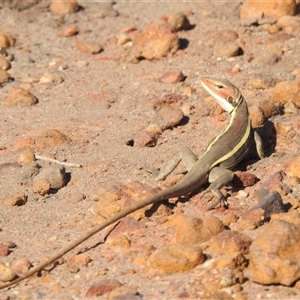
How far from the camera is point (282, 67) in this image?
970 centimetres

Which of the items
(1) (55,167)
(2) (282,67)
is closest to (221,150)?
(1) (55,167)

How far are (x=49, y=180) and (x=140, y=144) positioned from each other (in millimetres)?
1197

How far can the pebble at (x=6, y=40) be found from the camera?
10812mm

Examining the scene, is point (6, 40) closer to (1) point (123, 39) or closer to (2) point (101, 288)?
(1) point (123, 39)

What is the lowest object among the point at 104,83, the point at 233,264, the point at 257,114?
the point at 104,83

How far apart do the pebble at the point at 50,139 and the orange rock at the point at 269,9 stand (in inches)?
154

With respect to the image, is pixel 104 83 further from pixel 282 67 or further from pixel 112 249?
pixel 112 249

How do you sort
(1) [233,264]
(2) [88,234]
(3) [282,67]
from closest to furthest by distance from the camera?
(1) [233,264] < (2) [88,234] < (3) [282,67]

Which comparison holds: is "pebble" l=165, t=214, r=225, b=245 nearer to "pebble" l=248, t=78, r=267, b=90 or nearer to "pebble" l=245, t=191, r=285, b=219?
"pebble" l=245, t=191, r=285, b=219

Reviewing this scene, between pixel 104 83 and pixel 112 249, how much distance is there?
388cm

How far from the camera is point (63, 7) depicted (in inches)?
460

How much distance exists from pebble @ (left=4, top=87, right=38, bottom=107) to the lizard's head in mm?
2332

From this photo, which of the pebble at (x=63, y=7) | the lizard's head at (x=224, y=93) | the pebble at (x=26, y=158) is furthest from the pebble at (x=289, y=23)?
the pebble at (x=26, y=158)

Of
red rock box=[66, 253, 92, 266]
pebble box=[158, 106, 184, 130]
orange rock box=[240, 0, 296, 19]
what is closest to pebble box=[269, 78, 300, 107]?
pebble box=[158, 106, 184, 130]
